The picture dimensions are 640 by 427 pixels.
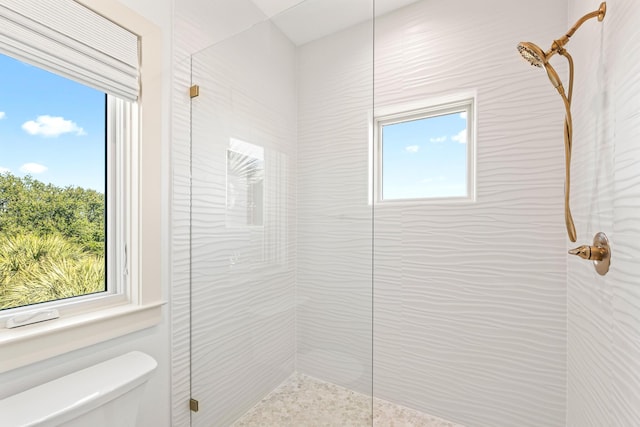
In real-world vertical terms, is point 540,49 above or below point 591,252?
above

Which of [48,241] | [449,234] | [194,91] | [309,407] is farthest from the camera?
[449,234]

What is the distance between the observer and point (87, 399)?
90 cm

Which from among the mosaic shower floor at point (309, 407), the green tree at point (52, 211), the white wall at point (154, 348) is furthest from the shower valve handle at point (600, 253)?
the green tree at point (52, 211)

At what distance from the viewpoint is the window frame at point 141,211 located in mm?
1162

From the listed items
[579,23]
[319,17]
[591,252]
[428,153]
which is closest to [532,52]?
[579,23]

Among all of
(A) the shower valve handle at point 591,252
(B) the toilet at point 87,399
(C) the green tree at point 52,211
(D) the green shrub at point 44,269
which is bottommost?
(B) the toilet at point 87,399

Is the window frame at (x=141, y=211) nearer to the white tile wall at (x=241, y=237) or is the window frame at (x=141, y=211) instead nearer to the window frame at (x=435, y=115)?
the white tile wall at (x=241, y=237)

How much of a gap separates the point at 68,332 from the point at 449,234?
1.80 metres

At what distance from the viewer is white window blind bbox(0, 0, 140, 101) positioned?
0.94 meters

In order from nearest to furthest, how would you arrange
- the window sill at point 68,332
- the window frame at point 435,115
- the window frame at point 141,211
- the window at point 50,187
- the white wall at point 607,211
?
the white wall at point 607,211 → the window sill at point 68,332 → the window at point 50,187 → the window frame at point 141,211 → the window frame at point 435,115

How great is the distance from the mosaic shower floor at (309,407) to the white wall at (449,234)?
0.21 feet

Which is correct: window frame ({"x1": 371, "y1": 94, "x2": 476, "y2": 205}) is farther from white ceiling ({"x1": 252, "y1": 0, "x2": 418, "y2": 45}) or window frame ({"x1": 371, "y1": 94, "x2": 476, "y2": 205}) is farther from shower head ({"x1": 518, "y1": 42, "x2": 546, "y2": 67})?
shower head ({"x1": 518, "y1": 42, "x2": 546, "y2": 67})

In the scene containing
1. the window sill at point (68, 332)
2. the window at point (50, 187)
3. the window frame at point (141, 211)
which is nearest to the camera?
the window sill at point (68, 332)

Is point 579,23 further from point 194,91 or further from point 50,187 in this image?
point 50,187
